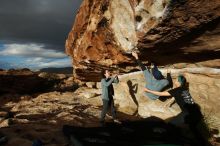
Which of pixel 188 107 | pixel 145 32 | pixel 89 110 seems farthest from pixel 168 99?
pixel 145 32

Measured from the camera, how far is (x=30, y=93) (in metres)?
23.6

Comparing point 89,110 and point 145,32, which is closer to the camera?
point 145,32

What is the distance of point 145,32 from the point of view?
30.6 feet

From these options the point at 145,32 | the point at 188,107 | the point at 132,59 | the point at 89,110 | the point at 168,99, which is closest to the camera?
the point at 145,32

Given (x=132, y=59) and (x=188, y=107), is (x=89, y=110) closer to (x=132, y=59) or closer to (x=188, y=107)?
(x=132, y=59)

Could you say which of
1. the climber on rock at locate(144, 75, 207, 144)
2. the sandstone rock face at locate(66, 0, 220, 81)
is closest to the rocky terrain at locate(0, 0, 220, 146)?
the sandstone rock face at locate(66, 0, 220, 81)

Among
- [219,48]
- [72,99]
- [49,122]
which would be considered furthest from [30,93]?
[219,48]

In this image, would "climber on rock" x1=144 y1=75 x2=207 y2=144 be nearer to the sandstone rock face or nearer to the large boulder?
the large boulder

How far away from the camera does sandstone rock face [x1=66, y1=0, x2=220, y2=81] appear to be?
27.0 feet

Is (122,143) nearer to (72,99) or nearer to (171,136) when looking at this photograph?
(171,136)

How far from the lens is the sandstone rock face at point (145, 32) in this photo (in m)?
8.22

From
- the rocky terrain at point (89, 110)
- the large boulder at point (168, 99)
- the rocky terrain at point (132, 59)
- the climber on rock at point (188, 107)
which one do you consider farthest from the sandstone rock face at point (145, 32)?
the climber on rock at point (188, 107)

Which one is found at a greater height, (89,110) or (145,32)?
(145,32)

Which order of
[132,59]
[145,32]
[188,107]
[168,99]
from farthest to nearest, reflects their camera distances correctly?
[168,99] → [132,59] → [188,107] → [145,32]
